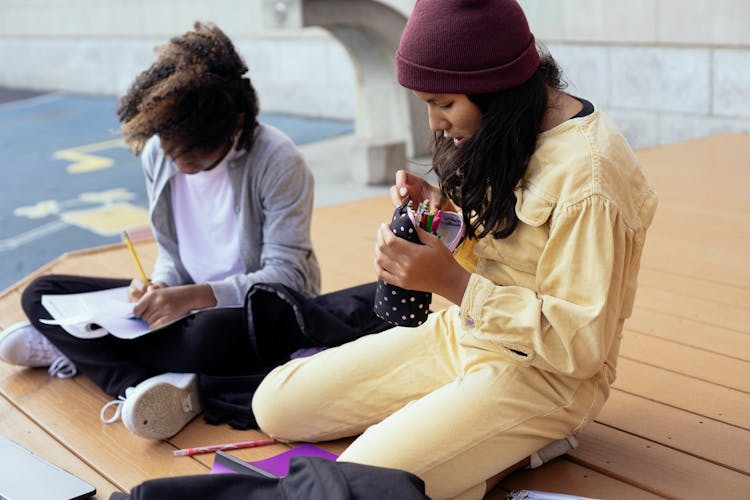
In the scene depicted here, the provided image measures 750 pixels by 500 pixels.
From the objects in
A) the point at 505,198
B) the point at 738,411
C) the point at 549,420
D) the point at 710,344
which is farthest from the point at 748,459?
the point at 505,198

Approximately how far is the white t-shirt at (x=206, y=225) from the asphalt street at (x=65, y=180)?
2296 millimetres

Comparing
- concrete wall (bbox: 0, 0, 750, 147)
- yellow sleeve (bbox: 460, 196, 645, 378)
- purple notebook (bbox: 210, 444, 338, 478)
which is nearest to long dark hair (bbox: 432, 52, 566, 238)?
yellow sleeve (bbox: 460, 196, 645, 378)

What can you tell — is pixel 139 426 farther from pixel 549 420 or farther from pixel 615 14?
pixel 615 14

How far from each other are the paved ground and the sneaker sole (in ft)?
8.99

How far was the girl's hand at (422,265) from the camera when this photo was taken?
1.68 m

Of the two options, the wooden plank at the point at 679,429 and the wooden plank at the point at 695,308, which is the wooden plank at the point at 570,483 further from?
the wooden plank at the point at 695,308

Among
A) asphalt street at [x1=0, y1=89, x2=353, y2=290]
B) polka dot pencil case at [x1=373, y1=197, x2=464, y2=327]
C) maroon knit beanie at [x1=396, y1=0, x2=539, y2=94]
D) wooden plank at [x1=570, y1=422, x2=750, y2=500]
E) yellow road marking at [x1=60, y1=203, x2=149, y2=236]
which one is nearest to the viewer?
maroon knit beanie at [x1=396, y1=0, x2=539, y2=94]

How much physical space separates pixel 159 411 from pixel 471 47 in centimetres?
114

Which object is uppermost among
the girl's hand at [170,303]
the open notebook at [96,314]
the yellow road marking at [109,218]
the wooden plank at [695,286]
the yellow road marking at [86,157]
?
the girl's hand at [170,303]

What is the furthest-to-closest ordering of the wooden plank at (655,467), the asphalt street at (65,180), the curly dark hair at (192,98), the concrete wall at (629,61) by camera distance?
the asphalt street at (65,180), the concrete wall at (629,61), the curly dark hair at (192,98), the wooden plank at (655,467)

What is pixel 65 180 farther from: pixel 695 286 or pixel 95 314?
pixel 695 286

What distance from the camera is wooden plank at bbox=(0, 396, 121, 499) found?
82.0 inches

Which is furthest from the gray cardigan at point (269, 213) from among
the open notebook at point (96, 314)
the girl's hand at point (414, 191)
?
the girl's hand at point (414, 191)

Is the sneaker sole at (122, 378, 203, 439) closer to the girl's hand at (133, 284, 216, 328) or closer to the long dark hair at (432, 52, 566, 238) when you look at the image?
the girl's hand at (133, 284, 216, 328)
